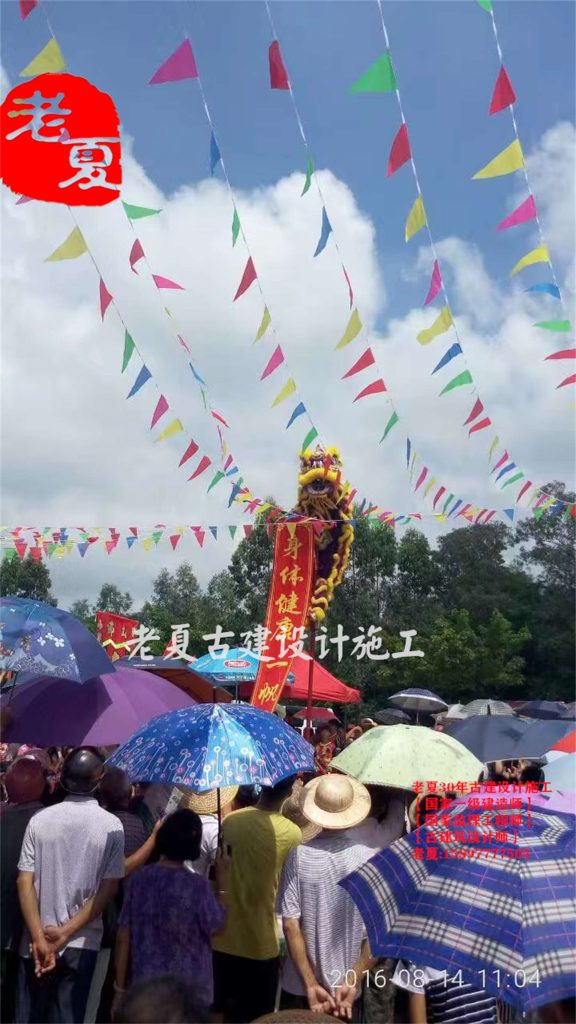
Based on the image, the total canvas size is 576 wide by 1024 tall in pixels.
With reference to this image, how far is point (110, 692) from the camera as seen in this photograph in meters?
4.61

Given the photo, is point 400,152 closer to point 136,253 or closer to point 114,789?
point 136,253

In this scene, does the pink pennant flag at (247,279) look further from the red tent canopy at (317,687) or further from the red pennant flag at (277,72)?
the red tent canopy at (317,687)

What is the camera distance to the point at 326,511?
10.6 m

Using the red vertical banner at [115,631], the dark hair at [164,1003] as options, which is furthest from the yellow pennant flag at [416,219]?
the red vertical banner at [115,631]

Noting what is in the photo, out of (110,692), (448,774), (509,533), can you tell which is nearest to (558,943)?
(448,774)

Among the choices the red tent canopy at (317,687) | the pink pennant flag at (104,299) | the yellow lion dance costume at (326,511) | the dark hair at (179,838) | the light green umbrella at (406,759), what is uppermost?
the pink pennant flag at (104,299)

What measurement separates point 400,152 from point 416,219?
624 millimetres

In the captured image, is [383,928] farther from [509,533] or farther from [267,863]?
[509,533]

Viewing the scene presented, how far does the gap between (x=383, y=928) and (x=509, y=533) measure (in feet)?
87.2

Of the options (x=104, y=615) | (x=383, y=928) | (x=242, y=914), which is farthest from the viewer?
(x=104, y=615)

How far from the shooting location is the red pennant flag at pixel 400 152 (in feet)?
18.1

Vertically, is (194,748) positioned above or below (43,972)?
above

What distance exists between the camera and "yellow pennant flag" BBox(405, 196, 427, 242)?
6027 mm

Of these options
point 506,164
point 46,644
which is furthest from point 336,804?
point 506,164
